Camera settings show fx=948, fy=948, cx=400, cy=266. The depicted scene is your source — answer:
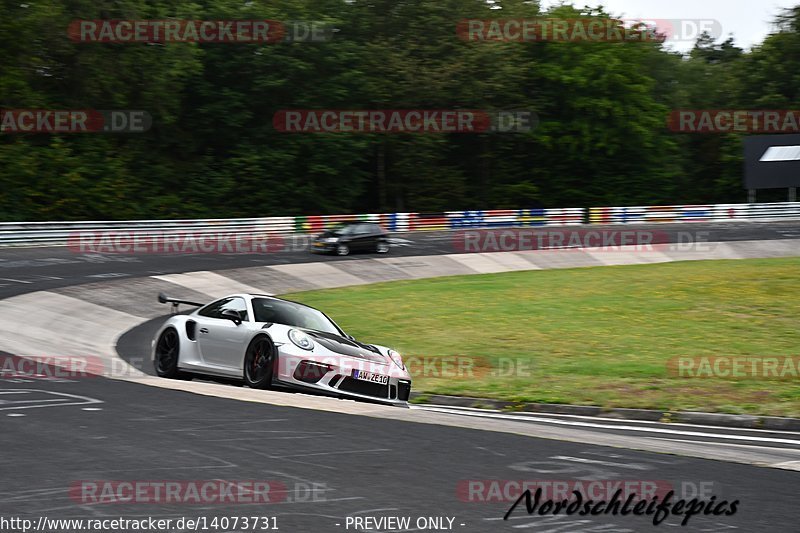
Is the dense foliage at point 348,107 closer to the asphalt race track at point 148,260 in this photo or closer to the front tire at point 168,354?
the asphalt race track at point 148,260

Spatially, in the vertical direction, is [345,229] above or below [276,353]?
above

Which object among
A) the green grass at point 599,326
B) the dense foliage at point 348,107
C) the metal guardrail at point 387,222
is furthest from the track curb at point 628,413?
the dense foliage at point 348,107

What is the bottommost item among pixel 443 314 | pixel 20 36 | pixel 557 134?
pixel 443 314

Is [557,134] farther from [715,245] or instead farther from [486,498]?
[486,498]

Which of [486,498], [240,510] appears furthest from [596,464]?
[240,510]

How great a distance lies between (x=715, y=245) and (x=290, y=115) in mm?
24852

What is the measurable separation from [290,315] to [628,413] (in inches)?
172

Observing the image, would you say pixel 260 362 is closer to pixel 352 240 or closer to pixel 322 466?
pixel 322 466

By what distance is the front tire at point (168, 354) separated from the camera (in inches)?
497

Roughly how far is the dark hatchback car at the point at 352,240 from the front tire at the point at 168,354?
21909 mm

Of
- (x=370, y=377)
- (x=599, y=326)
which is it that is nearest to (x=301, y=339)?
(x=370, y=377)

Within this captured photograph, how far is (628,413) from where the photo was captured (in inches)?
458

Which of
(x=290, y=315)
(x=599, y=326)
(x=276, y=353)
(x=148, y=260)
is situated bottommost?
(x=599, y=326)

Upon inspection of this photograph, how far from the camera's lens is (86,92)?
49094mm
